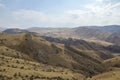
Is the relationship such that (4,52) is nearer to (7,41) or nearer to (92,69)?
(7,41)

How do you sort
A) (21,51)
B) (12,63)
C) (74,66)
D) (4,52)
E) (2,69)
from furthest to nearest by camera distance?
(74,66), (21,51), (4,52), (12,63), (2,69)

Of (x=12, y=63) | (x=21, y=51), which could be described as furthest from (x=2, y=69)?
(x=21, y=51)

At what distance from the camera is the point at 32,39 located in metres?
191

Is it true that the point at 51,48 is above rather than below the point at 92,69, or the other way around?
above

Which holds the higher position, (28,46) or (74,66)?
(28,46)

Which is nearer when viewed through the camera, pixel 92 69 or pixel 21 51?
pixel 21 51

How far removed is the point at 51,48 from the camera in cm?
19138

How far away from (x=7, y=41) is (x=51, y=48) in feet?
102

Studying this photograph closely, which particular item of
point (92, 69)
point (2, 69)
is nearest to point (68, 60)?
point (92, 69)

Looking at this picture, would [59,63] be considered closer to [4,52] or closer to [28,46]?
[28,46]

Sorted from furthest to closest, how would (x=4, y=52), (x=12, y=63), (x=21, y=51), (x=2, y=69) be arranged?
(x=21, y=51), (x=4, y=52), (x=12, y=63), (x=2, y=69)

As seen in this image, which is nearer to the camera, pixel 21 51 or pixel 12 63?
pixel 12 63

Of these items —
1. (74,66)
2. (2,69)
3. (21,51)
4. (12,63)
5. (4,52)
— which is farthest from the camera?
(74,66)

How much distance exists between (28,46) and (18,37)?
12939 mm
